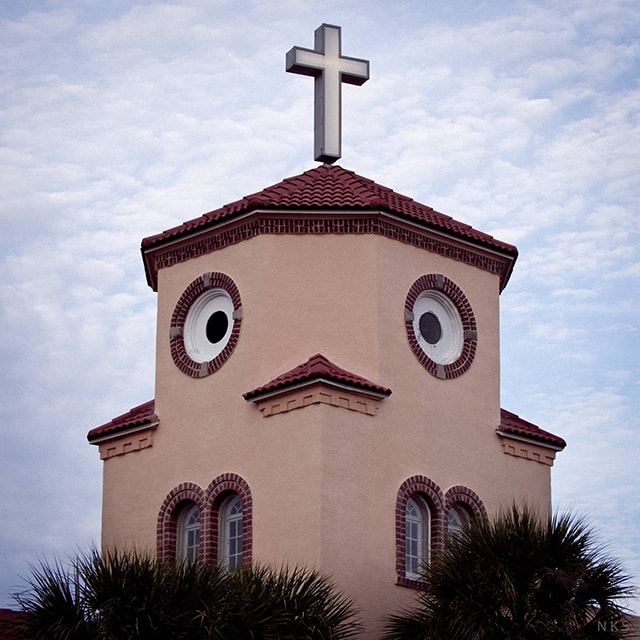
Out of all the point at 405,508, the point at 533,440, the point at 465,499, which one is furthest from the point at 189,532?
the point at 533,440

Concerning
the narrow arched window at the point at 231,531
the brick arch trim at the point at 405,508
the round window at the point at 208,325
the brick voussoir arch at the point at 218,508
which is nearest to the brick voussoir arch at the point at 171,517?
the brick voussoir arch at the point at 218,508

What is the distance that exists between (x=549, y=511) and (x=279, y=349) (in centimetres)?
582

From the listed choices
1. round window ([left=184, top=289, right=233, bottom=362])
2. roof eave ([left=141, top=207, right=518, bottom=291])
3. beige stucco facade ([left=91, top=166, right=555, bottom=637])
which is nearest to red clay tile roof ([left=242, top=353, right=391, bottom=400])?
beige stucco facade ([left=91, top=166, right=555, bottom=637])

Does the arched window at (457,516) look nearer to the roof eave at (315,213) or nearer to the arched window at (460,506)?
the arched window at (460,506)

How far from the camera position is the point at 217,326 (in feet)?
83.4

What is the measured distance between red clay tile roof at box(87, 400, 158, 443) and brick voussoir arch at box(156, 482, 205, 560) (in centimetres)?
141

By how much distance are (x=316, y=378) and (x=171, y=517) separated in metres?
3.94

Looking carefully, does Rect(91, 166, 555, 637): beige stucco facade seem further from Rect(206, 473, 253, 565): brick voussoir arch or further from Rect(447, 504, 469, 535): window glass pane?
Rect(447, 504, 469, 535): window glass pane

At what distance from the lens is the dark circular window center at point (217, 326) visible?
25266 millimetres

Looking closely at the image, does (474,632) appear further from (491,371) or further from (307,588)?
A: (491,371)

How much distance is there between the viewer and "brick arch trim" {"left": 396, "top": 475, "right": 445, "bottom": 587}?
76.2 ft

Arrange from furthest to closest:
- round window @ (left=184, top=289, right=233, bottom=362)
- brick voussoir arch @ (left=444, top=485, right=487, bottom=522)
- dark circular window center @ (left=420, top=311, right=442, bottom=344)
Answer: dark circular window center @ (left=420, top=311, right=442, bottom=344), round window @ (left=184, top=289, right=233, bottom=362), brick voussoir arch @ (left=444, top=485, right=487, bottom=522)

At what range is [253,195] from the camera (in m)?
25.3

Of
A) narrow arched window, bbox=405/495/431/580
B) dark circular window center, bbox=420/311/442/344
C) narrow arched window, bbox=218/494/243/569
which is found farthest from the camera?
dark circular window center, bbox=420/311/442/344
